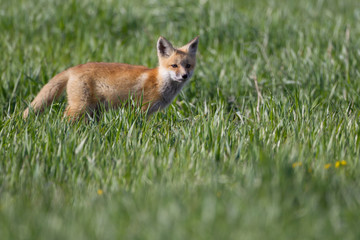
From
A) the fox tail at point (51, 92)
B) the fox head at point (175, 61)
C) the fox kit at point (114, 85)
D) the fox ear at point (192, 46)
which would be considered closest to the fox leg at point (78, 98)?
the fox kit at point (114, 85)

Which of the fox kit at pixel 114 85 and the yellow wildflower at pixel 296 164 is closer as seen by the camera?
the yellow wildflower at pixel 296 164

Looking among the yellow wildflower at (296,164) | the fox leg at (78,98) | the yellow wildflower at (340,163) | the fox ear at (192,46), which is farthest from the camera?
the fox ear at (192,46)

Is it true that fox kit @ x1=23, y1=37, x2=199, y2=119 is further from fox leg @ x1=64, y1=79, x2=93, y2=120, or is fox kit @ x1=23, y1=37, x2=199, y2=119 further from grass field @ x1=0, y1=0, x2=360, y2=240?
grass field @ x1=0, y1=0, x2=360, y2=240

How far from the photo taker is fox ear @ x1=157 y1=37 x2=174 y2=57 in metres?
6.34

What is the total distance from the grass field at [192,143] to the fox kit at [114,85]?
22 centimetres

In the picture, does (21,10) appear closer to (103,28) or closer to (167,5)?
(103,28)

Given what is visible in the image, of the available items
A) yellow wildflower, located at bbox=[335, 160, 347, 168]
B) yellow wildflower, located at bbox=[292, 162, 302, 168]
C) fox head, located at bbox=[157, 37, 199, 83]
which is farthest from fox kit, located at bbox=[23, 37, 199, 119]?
yellow wildflower, located at bbox=[335, 160, 347, 168]

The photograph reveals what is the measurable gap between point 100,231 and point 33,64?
511cm

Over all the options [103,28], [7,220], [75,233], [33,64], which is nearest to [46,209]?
[7,220]

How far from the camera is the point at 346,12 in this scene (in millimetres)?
11836

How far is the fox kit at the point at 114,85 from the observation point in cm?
588

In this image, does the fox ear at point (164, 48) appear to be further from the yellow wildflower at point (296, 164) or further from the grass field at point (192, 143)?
the yellow wildflower at point (296, 164)

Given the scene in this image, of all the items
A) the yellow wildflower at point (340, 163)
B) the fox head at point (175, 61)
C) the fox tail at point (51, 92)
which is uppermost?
the fox head at point (175, 61)

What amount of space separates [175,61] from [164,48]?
314 millimetres
